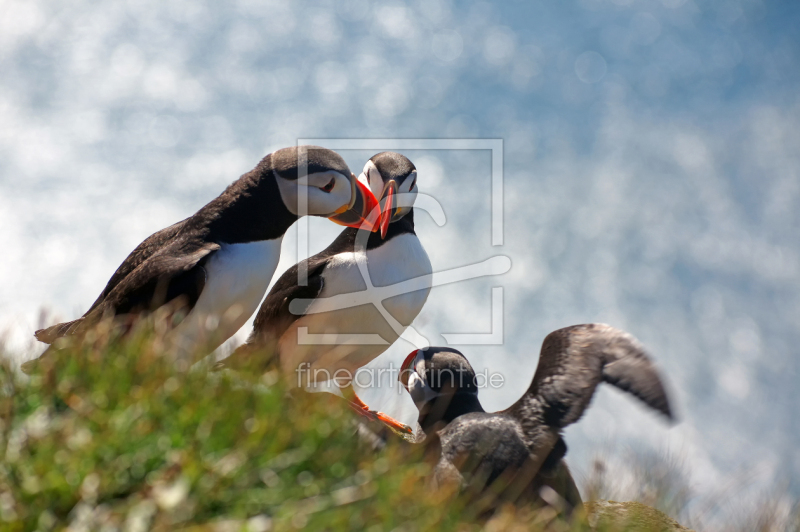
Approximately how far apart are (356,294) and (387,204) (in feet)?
2.83

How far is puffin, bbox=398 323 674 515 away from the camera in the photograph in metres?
4.49

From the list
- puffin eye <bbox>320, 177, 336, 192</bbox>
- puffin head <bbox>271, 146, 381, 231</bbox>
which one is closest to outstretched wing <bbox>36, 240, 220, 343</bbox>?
puffin head <bbox>271, 146, 381, 231</bbox>

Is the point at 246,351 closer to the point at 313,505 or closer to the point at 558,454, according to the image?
the point at 313,505

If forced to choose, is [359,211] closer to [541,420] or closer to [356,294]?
[356,294]

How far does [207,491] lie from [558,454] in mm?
2493

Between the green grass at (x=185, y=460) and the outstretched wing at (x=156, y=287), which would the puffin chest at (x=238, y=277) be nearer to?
the outstretched wing at (x=156, y=287)

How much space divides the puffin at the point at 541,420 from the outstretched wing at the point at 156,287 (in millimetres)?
1968

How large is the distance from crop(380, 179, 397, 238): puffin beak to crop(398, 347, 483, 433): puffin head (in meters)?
1.45

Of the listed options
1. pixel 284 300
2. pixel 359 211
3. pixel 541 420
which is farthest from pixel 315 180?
pixel 541 420

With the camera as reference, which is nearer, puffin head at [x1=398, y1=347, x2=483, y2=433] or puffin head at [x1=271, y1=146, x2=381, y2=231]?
puffin head at [x1=398, y1=347, x2=483, y2=433]

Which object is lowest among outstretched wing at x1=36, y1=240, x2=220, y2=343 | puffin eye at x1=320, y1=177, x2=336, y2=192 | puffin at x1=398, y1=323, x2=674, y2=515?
puffin at x1=398, y1=323, x2=674, y2=515

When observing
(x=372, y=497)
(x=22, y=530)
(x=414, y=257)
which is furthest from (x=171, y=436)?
(x=414, y=257)

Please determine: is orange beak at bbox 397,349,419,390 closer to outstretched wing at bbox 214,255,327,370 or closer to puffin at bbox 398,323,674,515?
puffin at bbox 398,323,674,515

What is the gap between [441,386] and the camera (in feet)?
18.6
